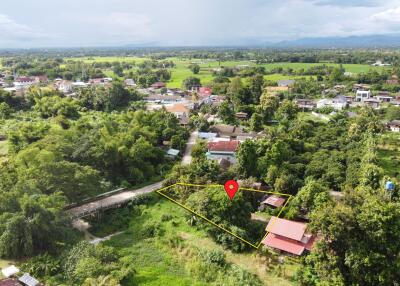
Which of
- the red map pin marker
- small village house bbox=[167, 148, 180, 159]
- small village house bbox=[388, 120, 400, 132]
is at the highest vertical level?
the red map pin marker

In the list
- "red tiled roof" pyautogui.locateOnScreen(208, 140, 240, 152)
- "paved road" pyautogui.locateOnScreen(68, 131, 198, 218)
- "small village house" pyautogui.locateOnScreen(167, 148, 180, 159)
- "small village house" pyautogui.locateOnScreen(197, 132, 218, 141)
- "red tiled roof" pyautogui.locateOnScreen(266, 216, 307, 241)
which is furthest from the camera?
"small village house" pyautogui.locateOnScreen(197, 132, 218, 141)

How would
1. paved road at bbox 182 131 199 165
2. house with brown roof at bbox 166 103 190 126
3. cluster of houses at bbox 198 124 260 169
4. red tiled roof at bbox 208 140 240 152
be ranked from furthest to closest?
house with brown roof at bbox 166 103 190 126
paved road at bbox 182 131 199 165
red tiled roof at bbox 208 140 240 152
cluster of houses at bbox 198 124 260 169

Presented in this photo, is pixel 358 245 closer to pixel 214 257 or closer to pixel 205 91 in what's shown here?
pixel 214 257

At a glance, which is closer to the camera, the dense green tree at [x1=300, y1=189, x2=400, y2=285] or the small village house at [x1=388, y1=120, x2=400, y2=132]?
the dense green tree at [x1=300, y1=189, x2=400, y2=285]

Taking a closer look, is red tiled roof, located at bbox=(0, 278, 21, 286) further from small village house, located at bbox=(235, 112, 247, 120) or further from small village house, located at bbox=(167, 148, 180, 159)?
small village house, located at bbox=(235, 112, 247, 120)

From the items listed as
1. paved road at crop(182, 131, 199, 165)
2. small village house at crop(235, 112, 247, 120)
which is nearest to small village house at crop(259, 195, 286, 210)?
paved road at crop(182, 131, 199, 165)

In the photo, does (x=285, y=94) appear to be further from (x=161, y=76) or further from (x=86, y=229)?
(x=86, y=229)
